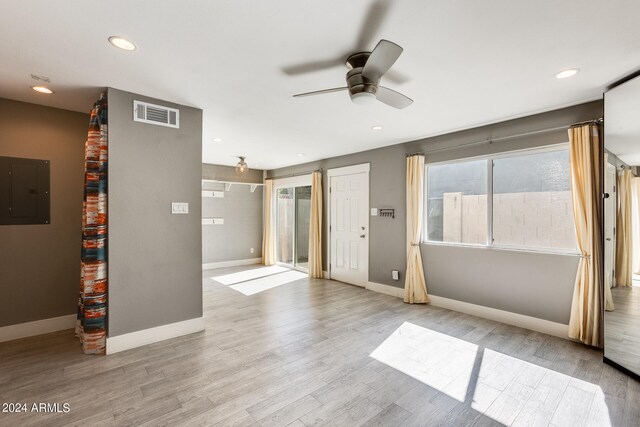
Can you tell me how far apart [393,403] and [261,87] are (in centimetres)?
283

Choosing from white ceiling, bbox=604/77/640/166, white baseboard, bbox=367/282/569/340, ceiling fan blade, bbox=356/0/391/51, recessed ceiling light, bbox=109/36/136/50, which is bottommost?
white baseboard, bbox=367/282/569/340

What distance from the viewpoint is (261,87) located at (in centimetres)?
270

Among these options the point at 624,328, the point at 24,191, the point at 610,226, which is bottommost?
the point at 624,328

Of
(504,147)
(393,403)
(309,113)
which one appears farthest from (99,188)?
(504,147)

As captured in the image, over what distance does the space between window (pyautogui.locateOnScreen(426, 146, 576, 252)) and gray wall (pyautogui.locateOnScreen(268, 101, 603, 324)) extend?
0.52 feet

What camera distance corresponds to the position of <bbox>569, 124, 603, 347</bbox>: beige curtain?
2910 mm

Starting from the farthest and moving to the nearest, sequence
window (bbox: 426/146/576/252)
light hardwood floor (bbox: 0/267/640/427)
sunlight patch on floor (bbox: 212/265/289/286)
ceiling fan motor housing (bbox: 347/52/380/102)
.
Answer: sunlight patch on floor (bbox: 212/265/289/286) → window (bbox: 426/146/576/252) → ceiling fan motor housing (bbox: 347/52/380/102) → light hardwood floor (bbox: 0/267/640/427)

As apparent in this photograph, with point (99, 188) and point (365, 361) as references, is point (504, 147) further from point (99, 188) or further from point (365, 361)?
point (99, 188)

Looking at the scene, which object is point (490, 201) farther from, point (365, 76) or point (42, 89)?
point (42, 89)

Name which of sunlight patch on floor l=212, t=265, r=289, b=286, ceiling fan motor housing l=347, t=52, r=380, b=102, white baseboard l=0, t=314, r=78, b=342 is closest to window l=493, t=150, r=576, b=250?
→ ceiling fan motor housing l=347, t=52, r=380, b=102

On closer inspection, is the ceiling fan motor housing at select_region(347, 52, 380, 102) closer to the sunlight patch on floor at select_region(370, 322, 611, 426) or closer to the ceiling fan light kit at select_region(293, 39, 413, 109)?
the ceiling fan light kit at select_region(293, 39, 413, 109)

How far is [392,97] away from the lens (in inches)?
94.7

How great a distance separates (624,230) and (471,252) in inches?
59.9

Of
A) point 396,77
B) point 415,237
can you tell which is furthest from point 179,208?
point 415,237
